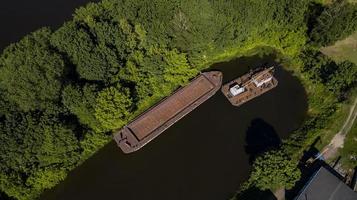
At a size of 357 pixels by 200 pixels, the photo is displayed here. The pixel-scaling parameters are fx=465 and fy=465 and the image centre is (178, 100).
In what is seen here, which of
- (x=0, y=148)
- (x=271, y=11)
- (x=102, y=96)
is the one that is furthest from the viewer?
(x=271, y=11)

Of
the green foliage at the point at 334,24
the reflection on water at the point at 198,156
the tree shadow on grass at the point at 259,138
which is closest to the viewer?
the reflection on water at the point at 198,156

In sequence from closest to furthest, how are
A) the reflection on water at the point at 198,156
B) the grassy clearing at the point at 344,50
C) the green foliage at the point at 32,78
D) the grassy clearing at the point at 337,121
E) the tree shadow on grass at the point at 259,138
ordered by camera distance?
the green foliage at the point at 32,78 → the reflection on water at the point at 198,156 → the grassy clearing at the point at 337,121 → the tree shadow on grass at the point at 259,138 → the grassy clearing at the point at 344,50

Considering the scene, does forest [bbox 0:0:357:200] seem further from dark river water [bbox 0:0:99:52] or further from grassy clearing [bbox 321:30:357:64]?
dark river water [bbox 0:0:99:52]

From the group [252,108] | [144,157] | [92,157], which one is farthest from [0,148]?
[252,108]

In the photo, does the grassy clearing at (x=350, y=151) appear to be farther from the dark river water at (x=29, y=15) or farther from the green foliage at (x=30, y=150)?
the dark river water at (x=29, y=15)

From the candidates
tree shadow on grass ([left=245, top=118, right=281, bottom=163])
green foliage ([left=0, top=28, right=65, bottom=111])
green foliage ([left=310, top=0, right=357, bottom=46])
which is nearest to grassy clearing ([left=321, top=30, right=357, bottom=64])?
green foliage ([left=310, top=0, right=357, bottom=46])

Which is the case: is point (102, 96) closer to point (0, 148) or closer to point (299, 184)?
point (0, 148)

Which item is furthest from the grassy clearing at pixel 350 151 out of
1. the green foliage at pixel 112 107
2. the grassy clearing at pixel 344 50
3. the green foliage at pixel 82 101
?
the green foliage at pixel 82 101

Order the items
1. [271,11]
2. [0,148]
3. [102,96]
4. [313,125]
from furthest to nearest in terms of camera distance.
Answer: [271,11] → [313,125] → [102,96] → [0,148]
